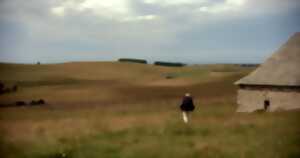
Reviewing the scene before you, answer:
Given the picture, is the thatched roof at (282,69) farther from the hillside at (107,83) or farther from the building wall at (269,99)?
the hillside at (107,83)

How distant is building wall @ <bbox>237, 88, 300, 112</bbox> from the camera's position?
16.5 metres

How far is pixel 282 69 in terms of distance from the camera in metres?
17.4

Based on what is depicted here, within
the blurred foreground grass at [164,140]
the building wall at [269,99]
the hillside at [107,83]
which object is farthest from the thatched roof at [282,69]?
the hillside at [107,83]

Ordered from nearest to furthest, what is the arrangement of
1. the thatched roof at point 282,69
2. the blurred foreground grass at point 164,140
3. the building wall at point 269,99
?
1. the blurred foreground grass at point 164,140
2. the building wall at point 269,99
3. the thatched roof at point 282,69

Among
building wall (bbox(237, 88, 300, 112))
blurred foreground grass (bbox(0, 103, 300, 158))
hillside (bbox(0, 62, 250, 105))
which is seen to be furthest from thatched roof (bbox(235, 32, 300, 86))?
hillside (bbox(0, 62, 250, 105))

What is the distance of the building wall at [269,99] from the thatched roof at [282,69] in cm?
41

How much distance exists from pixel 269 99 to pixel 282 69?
5.11ft

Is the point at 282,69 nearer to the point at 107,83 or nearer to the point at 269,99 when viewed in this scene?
the point at 269,99

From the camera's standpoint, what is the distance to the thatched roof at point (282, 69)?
55.0 ft

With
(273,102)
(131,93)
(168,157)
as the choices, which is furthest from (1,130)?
(131,93)

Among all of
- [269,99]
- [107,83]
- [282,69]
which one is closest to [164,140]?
[269,99]

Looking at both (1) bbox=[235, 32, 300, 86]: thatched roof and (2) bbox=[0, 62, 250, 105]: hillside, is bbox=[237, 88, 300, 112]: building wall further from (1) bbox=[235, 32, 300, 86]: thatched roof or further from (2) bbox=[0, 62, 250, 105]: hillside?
(2) bbox=[0, 62, 250, 105]: hillside

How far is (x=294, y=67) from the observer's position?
55.4ft

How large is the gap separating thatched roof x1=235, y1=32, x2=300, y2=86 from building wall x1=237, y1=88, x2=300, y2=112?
0.41 meters
